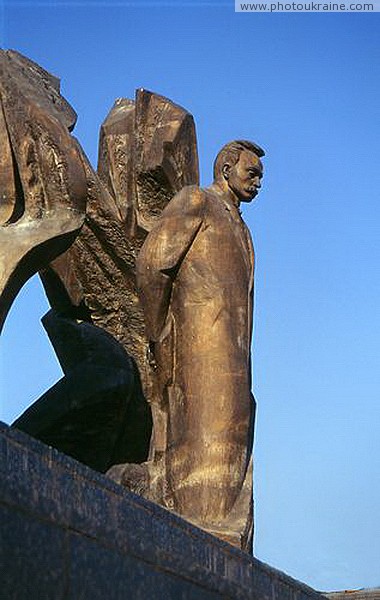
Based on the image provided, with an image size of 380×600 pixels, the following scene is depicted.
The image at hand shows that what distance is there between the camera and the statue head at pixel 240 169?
8477 mm

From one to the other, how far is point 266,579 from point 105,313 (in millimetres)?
2482

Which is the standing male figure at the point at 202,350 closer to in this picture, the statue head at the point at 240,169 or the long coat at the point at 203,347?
the long coat at the point at 203,347

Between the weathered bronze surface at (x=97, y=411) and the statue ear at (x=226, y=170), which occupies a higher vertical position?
the statue ear at (x=226, y=170)

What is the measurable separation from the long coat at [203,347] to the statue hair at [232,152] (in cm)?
35

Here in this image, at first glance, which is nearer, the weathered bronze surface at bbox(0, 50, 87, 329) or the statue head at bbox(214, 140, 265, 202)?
the weathered bronze surface at bbox(0, 50, 87, 329)

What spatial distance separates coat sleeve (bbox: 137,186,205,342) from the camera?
7.99 meters

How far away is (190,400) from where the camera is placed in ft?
25.7

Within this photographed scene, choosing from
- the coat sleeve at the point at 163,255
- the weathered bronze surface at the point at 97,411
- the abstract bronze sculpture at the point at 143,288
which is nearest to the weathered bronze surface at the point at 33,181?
the abstract bronze sculpture at the point at 143,288

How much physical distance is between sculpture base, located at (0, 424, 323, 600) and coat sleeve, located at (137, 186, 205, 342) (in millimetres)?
2145

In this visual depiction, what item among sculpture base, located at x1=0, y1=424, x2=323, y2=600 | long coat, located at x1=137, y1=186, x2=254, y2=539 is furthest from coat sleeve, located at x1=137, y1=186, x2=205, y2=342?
sculpture base, located at x1=0, y1=424, x2=323, y2=600

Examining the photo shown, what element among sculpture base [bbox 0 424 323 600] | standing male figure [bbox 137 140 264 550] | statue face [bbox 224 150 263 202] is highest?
statue face [bbox 224 150 263 202]

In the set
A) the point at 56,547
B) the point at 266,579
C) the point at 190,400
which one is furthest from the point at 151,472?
the point at 56,547

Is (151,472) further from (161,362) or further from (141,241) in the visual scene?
(141,241)

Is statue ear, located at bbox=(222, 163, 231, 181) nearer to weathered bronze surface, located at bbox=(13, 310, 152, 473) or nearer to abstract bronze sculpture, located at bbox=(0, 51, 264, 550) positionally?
abstract bronze sculpture, located at bbox=(0, 51, 264, 550)
